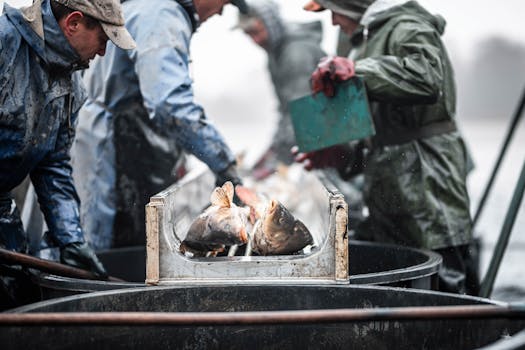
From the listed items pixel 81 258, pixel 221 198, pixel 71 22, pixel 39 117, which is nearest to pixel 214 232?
pixel 221 198

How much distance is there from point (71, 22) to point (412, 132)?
6.49 ft

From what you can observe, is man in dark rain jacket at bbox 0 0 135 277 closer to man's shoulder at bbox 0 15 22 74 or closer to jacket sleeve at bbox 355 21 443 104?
man's shoulder at bbox 0 15 22 74

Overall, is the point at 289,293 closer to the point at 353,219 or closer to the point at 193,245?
the point at 193,245

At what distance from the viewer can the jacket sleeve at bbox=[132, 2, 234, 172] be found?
3566 millimetres

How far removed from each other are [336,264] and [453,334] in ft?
1.69

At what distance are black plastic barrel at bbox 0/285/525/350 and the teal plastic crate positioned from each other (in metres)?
1.40

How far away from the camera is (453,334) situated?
2232 mm

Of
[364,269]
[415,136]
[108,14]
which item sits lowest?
[364,269]

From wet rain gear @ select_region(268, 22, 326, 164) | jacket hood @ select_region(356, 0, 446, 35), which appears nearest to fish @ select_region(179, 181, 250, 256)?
jacket hood @ select_region(356, 0, 446, 35)

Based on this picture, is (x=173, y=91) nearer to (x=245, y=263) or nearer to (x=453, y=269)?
(x=245, y=263)

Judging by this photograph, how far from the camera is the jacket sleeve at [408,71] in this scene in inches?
144

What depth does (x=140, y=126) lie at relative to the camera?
14.2ft

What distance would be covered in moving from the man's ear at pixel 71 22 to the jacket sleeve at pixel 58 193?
0.53 m

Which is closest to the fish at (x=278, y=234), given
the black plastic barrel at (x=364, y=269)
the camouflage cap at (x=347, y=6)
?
the black plastic barrel at (x=364, y=269)
